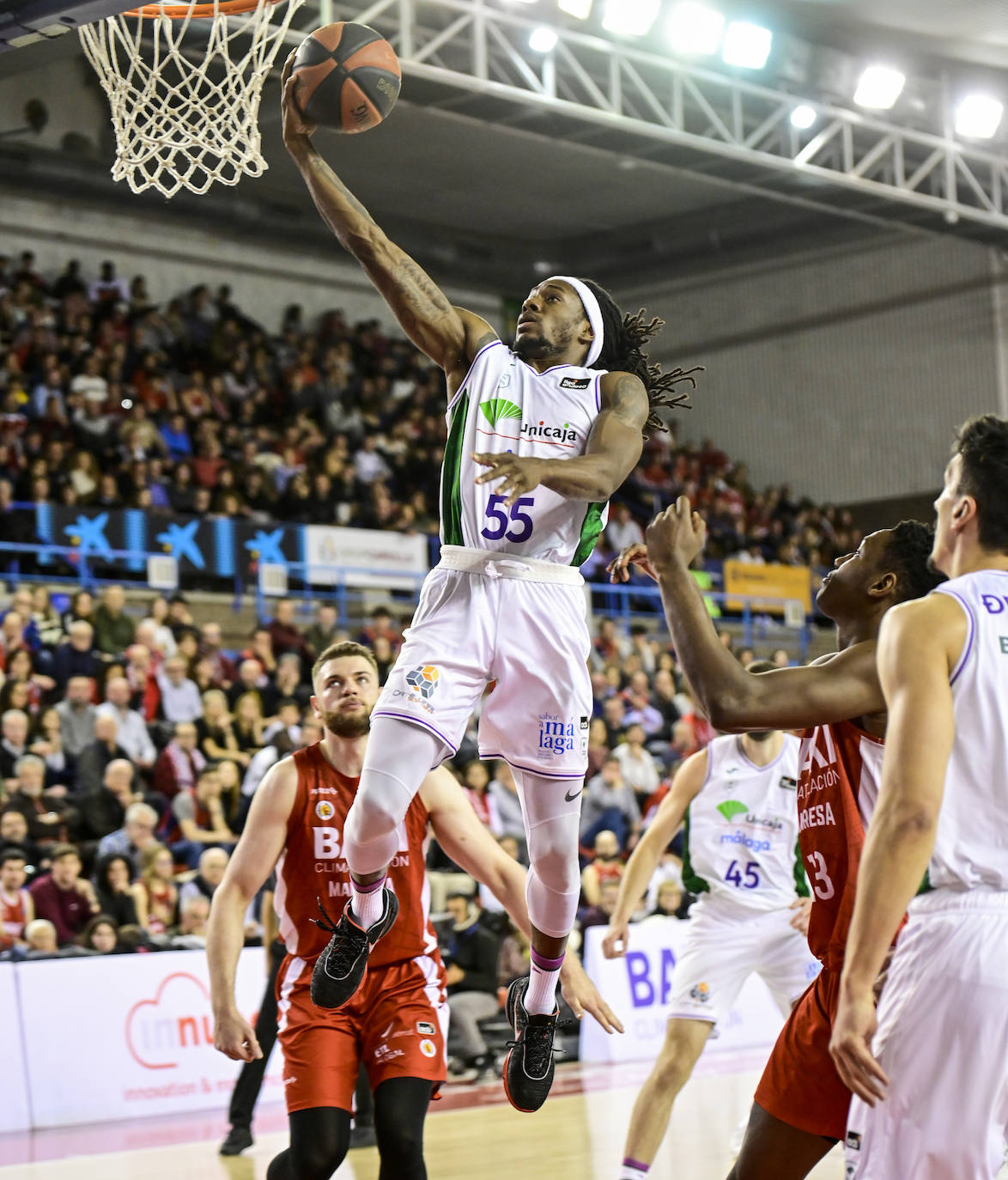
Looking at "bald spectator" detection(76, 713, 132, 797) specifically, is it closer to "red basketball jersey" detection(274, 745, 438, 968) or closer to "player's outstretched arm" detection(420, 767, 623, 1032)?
"red basketball jersey" detection(274, 745, 438, 968)

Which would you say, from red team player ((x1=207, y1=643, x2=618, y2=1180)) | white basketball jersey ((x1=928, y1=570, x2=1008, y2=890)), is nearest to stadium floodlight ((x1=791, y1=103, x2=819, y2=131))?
red team player ((x1=207, y1=643, x2=618, y2=1180))

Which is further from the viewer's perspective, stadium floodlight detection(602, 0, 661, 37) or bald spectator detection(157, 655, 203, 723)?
stadium floodlight detection(602, 0, 661, 37)

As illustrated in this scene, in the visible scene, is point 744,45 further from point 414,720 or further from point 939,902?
point 939,902

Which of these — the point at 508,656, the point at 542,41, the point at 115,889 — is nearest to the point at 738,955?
the point at 508,656

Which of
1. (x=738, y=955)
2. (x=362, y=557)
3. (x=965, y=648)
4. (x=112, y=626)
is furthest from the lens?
(x=362, y=557)

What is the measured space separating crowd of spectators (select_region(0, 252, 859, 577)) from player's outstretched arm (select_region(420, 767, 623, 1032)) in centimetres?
992

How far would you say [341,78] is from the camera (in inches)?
181

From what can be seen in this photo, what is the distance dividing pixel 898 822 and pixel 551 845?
1764 mm

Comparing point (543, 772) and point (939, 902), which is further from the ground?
point (543, 772)

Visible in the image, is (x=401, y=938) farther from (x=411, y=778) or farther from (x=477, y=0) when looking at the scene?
(x=477, y=0)

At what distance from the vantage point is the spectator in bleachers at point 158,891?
10.6 m

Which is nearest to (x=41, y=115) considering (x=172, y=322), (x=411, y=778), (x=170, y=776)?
(x=172, y=322)

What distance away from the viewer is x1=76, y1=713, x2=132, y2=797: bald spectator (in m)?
11.7

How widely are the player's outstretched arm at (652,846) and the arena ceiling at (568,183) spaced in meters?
10.1
